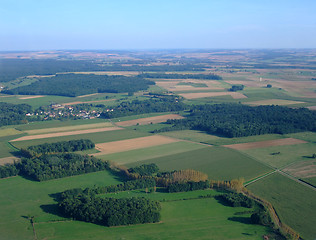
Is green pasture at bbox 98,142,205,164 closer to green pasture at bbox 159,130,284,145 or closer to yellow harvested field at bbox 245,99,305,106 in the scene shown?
green pasture at bbox 159,130,284,145

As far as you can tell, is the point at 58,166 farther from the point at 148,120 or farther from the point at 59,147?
the point at 148,120

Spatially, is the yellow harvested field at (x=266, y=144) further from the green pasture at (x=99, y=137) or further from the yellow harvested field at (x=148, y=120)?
the yellow harvested field at (x=148, y=120)

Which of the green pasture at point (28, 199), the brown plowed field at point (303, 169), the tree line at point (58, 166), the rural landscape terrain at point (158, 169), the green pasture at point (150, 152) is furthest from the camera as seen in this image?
the green pasture at point (150, 152)

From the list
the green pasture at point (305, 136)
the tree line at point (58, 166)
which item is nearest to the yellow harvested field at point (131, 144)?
the tree line at point (58, 166)

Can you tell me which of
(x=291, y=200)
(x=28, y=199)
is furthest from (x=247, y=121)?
(x=28, y=199)

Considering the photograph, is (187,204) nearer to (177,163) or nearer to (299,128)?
(177,163)

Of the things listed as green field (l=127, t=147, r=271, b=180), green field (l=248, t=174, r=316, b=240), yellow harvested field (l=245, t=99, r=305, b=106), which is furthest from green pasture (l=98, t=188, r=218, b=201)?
yellow harvested field (l=245, t=99, r=305, b=106)
